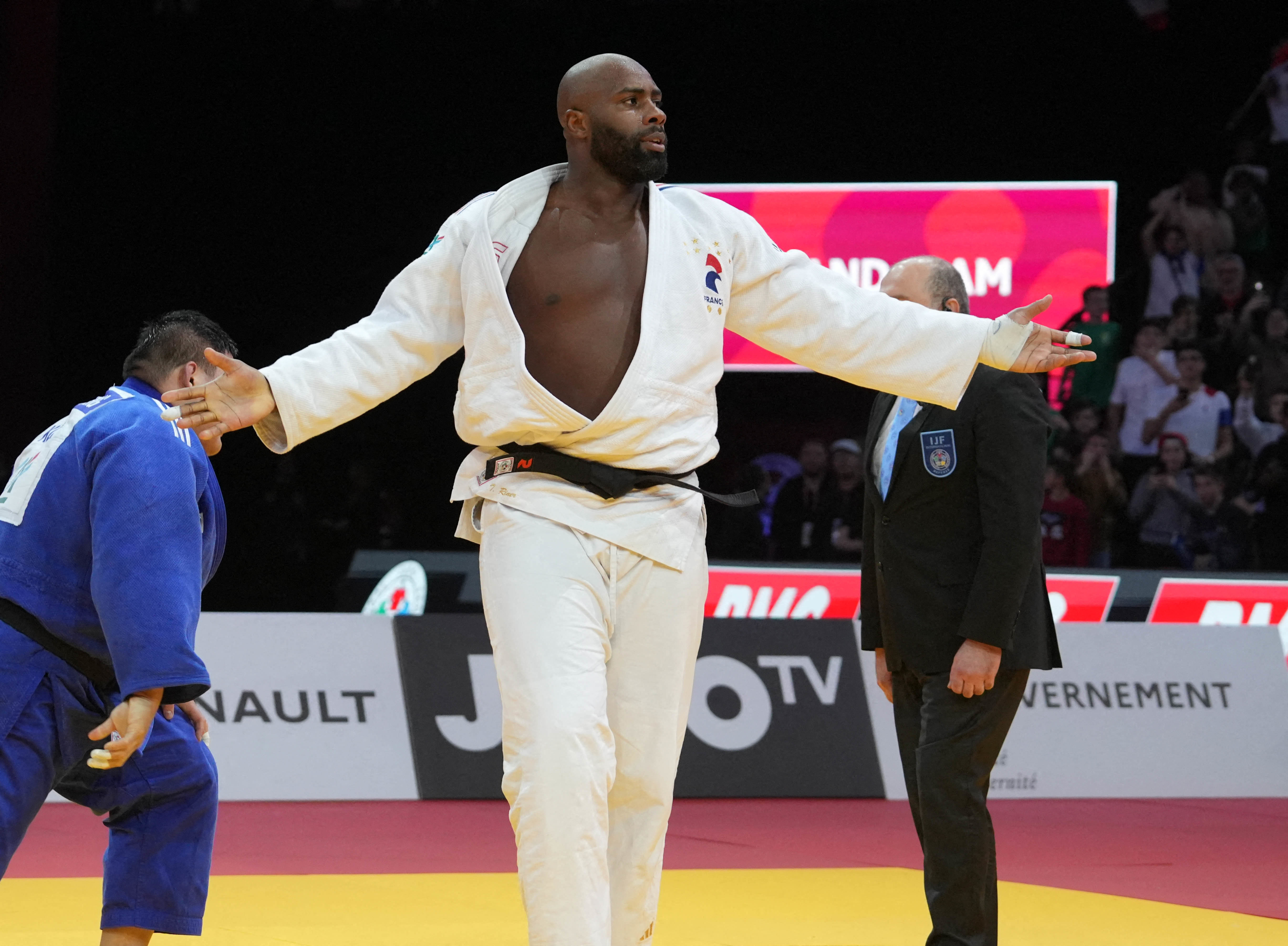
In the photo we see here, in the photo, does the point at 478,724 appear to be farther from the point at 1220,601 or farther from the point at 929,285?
the point at 1220,601

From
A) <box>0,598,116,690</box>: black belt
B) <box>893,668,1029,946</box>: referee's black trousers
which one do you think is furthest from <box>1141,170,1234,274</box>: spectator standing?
<box>0,598,116,690</box>: black belt


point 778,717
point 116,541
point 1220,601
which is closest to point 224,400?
point 116,541

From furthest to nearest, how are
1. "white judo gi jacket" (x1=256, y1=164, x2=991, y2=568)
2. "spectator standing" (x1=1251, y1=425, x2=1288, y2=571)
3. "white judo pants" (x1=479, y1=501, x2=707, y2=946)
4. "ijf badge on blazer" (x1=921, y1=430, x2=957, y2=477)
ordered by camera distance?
"spectator standing" (x1=1251, y1=425, x2=1288, y2=571) < "ijf badge on blazer" (x1=921, y1=430, x2=957, y2=477) < "white judo gi jacket" (x1=256, y1=164, x2=991, y2=568) < "white judo pants" (x1=479, y1=501, x2=707, y2=946)

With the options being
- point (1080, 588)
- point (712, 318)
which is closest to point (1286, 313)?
point (1080, 588)

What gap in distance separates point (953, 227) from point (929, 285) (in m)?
8.18

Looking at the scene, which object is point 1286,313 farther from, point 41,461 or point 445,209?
point 41,461

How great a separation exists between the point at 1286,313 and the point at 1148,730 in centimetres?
507

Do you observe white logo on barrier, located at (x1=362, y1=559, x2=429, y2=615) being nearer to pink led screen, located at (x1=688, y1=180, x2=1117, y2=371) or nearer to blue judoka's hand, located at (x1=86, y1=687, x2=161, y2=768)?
pink led screen, located at (x1=688, y1=180, x2=1117, y2=371)

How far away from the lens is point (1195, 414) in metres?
11.0

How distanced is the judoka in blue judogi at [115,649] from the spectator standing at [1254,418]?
30.2 ft

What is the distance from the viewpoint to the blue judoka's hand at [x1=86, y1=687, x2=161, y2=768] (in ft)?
9.73

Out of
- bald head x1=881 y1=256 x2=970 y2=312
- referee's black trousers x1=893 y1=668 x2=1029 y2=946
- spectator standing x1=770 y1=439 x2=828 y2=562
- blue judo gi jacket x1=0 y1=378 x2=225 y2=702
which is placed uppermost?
bald head x1=881 y1=256 x2=970 y2=312

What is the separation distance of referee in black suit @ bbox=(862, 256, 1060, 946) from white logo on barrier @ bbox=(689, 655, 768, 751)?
3229 millimetres

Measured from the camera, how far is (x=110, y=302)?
41.9 feet
